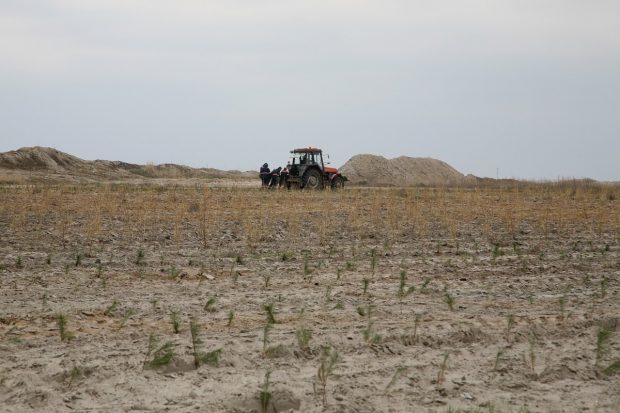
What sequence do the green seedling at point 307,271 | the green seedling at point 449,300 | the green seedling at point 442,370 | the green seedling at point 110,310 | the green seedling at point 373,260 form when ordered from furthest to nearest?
the green seedling at point 373,260 < the green seedling at point 307,271 < the green seedling at point 449,300 < the green seedling at point 110,310 < the green seedling at point 442,370

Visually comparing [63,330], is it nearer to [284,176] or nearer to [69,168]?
[284,176]

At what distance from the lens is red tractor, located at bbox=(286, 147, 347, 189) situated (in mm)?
28266

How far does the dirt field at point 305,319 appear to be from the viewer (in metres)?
4.82

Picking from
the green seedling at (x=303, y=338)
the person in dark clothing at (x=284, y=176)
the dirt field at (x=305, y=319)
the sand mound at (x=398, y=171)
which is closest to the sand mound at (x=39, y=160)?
the sand mound at (x=398, y=171)

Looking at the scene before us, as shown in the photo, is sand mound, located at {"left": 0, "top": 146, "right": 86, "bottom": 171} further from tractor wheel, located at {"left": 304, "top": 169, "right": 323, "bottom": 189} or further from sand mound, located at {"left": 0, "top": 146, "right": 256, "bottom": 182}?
tractor wheel, located at {"left": 304, "top": 169, "right": 323, "bottom": 189}

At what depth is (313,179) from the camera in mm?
28500

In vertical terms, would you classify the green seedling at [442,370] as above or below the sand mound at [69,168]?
below

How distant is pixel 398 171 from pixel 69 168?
21.3 metres

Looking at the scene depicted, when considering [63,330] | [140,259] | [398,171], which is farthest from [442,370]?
[398,171]

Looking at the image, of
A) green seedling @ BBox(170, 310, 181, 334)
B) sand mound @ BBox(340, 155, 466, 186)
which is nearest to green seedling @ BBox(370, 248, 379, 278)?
green seedling @ BBox(170, 310, 181, 334)

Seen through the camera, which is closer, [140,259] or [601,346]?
[601,346]

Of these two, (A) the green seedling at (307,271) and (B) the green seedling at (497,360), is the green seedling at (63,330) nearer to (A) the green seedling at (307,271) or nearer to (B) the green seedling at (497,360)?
(B) the green seedling at (497,360)

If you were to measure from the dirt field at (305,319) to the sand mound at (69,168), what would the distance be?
29.5m

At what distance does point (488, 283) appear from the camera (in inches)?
339
